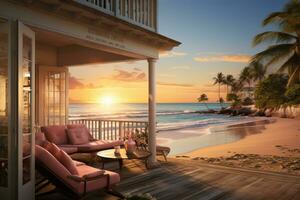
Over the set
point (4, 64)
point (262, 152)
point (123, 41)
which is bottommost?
point (262, 152)

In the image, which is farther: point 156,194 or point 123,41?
point 123,41

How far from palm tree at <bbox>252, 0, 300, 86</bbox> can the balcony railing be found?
23.6 ft

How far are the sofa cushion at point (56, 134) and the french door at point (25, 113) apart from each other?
9.72ft

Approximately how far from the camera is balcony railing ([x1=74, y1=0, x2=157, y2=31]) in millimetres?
5121

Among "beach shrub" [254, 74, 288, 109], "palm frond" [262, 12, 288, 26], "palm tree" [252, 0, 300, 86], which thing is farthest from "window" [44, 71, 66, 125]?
"beach shrub" [254, 74, 288, 109]

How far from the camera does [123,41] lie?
5.52 meters

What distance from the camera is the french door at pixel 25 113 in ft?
11.4

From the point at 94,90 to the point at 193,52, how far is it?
12233 mm

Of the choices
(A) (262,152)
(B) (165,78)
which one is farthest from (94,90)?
(A) (262,152)

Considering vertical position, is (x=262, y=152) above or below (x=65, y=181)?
below

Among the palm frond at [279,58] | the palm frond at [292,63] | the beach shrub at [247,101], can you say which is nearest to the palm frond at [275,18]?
the palm frond at [279,58]

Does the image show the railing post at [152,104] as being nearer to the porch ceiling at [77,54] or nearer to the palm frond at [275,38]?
the porch ceiling at [77,54]

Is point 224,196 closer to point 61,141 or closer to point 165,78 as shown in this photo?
point 61,141

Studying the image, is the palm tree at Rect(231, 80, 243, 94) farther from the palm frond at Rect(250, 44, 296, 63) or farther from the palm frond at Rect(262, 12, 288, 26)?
the palm frond at Rect(262, 12, 288, 26)
